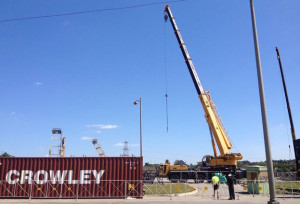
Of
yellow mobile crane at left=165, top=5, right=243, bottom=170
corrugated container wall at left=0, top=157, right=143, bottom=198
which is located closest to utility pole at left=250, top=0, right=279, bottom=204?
corrugated container wall at left=0, top=157, right=143, bottom=198

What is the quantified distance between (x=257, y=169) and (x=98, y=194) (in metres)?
12.7

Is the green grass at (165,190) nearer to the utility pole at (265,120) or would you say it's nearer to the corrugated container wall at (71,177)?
the corrugated container wall at (71,177)

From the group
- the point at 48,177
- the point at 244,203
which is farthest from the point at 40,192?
the point at 244,203

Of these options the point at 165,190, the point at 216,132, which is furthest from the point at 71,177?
the point at 216,132

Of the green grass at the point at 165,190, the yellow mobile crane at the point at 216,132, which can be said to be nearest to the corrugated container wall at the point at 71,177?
the green grass at the point at 165,190

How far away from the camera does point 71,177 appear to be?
1930 cm

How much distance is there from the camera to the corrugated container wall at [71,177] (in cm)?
1888

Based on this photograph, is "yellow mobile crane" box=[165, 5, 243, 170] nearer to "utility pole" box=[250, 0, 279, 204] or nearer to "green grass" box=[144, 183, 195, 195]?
"green grass" box=[144, 183, 195, 195]

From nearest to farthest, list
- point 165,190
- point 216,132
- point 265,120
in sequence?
point 265,120
point 165,190
point 216,132

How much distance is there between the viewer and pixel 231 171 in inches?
1101

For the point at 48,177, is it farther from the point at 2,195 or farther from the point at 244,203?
the point at 244,203

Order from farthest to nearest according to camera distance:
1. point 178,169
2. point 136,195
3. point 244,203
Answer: point 178,169 → point 136,195 → point 244,203

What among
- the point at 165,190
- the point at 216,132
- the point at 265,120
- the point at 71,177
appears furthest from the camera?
the point at 216,132

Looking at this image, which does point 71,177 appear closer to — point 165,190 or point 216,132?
point 165,190
